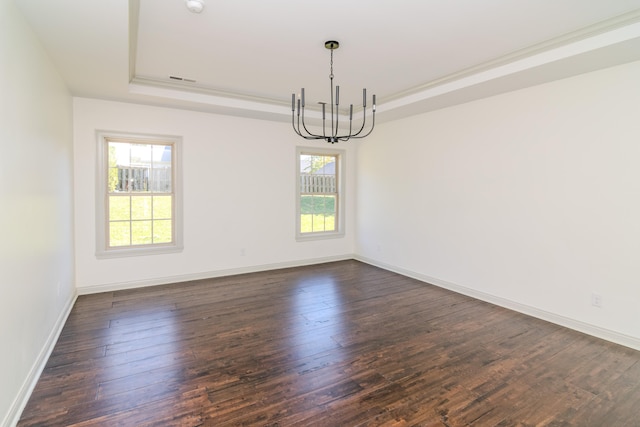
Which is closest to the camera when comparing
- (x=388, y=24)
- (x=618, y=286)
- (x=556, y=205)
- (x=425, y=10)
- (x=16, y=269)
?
(x=16, y=269)

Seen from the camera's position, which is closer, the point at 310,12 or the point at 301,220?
the point at 310,12

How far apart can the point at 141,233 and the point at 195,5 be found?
11.0 feet

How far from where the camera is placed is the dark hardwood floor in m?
2.05

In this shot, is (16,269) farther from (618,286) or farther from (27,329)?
(618,286)

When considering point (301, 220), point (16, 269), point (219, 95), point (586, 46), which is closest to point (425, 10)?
point (586, 46)

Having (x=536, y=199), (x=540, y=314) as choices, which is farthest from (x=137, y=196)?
(x=540, y=314)

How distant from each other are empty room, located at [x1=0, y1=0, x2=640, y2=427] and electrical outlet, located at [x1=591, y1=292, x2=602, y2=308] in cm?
2

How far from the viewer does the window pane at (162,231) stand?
15.8 feet

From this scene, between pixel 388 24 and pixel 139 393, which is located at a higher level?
pixel 388 24

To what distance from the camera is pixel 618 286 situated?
10.0ft

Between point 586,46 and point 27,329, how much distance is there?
4747 mm

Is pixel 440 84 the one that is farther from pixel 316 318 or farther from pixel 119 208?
pixel 119 208

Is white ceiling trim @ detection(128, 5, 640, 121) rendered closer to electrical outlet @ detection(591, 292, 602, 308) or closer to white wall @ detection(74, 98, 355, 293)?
→ white wall @ detection(74, 98, 355, 293)

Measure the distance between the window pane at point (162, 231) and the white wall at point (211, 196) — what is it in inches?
9.9
